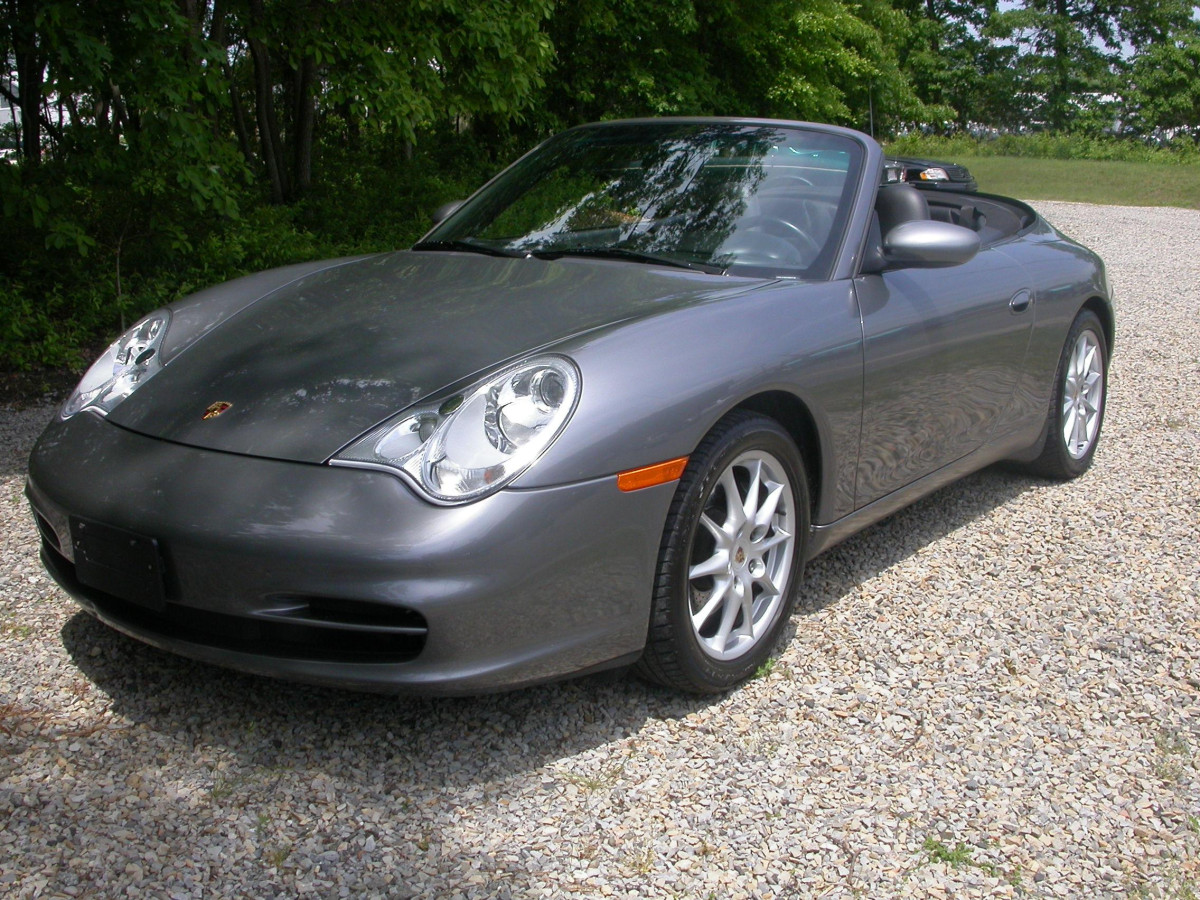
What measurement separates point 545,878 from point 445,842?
23cm

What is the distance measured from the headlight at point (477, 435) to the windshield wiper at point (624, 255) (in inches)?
34.1

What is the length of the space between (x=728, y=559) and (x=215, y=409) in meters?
1.28

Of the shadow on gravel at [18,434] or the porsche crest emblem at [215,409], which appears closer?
the porsche crest emblem at [215,409]

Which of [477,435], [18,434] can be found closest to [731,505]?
[477,435]

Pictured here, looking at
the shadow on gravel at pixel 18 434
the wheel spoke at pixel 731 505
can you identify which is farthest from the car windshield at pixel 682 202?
the shadow on gravel at pixel 18 434

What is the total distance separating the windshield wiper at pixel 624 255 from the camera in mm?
3338

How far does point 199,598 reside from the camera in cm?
245

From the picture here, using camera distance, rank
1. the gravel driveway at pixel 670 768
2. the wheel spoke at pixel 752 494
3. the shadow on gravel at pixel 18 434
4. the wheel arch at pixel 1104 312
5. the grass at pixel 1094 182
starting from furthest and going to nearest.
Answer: the grass at pixel 1094 182 → the shadow on gravel at pixel 18 434 → the wheel arch at pixel 1104 312 → the wheel spoke at pixel 752 494 → the gravel driveway at pixel 670 768

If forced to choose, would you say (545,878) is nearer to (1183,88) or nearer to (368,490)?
(368,490)

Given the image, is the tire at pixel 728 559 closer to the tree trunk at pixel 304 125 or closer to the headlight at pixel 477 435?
the headlight at pixel 477 435

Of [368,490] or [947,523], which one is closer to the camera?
[368,490]

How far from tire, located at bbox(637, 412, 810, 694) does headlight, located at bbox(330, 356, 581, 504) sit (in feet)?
1.26

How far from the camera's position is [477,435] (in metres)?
2.47

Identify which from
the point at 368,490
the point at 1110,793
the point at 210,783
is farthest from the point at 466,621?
the point at 1110,793
